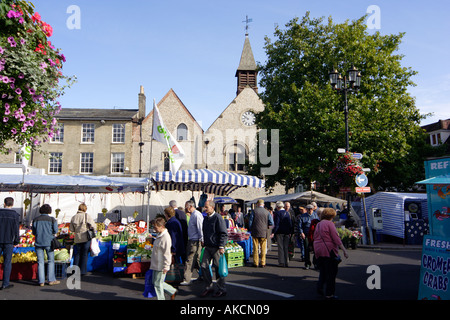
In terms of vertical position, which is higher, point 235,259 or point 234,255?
point 234,255

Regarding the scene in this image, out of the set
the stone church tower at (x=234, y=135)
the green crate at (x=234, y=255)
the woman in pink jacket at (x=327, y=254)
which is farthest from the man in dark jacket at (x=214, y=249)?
the stone church tower at (x=234, y=135)

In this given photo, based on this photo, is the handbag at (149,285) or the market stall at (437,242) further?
the handbag at (149,285)

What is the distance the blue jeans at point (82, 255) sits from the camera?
28.8ft

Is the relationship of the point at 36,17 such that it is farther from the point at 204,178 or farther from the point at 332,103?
the point at 332,103

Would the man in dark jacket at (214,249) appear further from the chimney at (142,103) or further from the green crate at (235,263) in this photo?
the chimney at (142,103)

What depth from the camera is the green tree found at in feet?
67.1

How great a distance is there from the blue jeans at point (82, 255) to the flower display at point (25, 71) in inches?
140

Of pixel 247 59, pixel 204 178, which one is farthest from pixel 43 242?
pixel 247 59

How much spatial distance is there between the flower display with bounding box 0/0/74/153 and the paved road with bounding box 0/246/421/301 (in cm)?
328

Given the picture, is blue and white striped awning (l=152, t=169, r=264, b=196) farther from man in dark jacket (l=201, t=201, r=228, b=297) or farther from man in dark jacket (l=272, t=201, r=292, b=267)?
man in dark jacket (l=201, t=201, r=228, b=297)

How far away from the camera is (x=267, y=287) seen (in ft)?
24.8

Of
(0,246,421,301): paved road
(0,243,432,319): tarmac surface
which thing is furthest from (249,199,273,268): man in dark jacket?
(0,243,432,319): tarmac surface

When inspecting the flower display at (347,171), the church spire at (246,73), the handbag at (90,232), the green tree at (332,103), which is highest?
the church spire at (246,73)

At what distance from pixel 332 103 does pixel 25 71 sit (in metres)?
18.3
